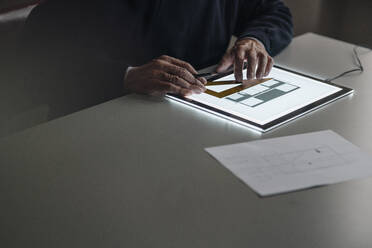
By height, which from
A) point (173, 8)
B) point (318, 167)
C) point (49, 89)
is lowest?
point (49, 89)

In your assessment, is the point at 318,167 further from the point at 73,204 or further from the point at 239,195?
the point at 73,204

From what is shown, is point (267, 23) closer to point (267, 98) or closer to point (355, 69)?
point (355, 69)

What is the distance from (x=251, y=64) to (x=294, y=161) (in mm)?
513

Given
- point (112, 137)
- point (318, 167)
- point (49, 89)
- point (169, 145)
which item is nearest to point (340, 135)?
point (318, 167)

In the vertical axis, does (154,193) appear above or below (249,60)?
below

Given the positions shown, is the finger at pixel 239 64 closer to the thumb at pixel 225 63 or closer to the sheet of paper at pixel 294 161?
the thumb at pixel 225 63

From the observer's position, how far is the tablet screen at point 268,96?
124 cm

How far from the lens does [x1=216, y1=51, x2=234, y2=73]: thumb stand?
1.55 metres

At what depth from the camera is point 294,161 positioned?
102 centimetres

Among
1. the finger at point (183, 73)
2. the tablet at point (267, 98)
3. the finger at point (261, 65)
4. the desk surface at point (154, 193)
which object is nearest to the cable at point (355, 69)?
the tablet at point (267, 98)

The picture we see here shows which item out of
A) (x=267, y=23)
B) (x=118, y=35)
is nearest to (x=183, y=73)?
(x=118, y=35)

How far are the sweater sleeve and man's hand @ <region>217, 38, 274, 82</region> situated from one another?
8 cm

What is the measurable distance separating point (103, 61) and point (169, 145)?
548 millimetres

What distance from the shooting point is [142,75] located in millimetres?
1366
